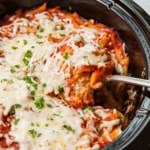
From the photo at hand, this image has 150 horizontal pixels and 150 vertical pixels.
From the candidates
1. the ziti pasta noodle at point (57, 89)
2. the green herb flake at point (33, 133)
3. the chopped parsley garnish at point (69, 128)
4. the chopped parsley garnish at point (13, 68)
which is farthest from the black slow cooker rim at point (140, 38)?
the chopped parsley garnish at point (13, 68)

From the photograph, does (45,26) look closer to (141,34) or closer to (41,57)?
(41,57)

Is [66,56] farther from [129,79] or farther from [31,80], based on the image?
[129,79]

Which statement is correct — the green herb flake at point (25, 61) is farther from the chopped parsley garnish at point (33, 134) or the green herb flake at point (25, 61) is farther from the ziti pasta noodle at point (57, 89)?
the chopped parsley garnish at point (33, 134)

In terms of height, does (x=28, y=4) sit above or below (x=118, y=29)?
above

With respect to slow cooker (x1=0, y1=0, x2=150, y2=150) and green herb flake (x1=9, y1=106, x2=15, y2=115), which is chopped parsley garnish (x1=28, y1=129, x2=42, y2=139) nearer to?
green herb flake (x1=9, y1=106, x2=15, y2=115)

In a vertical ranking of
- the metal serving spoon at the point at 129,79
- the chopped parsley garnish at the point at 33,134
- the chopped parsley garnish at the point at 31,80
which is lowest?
the chopped parsley garnish at the point at 33,134

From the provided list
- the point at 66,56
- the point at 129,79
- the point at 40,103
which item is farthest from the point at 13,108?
the point at 129,79

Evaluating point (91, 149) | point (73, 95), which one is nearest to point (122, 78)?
point (73, 95)
